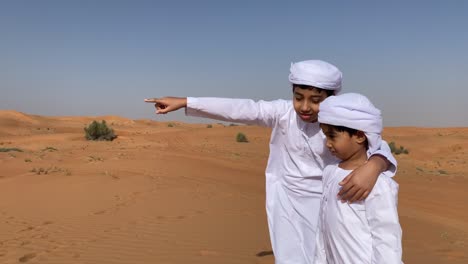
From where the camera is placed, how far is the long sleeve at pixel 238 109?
2.79 m

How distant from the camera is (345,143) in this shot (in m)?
2.09

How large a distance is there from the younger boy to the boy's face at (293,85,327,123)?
1.47 feet

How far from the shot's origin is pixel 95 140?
24.3 metres

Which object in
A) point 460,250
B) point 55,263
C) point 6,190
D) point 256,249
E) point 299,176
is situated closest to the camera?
point 299,176

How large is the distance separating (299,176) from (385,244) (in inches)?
40.1

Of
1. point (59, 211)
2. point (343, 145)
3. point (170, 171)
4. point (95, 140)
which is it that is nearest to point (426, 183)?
point (170, 171)

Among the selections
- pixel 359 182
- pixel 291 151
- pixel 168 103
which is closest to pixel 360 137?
pixel 359 182

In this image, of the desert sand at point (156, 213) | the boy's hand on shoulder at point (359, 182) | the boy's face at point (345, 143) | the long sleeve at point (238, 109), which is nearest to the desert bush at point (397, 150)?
the desert sand at point (156, 213)

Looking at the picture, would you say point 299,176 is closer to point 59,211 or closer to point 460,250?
point 460,250

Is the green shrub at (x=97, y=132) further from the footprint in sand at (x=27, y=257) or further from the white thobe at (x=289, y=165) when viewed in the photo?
the white thobe at (x=289, y=165)

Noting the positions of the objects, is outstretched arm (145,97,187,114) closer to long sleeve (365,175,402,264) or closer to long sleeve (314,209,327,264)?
long sleeve (314,209,327,264)

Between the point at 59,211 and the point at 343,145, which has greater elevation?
the point at 343,145

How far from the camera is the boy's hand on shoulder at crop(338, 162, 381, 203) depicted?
1894 mm

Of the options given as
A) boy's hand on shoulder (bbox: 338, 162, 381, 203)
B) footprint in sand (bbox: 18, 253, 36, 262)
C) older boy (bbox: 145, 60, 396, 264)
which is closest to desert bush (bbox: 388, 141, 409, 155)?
footprint in sand (bbox: 18, 253, 36, 262)
